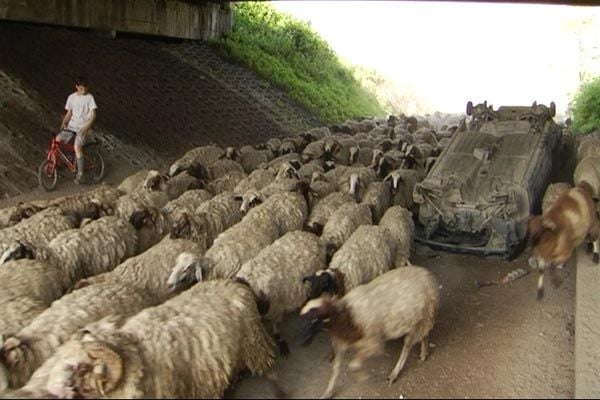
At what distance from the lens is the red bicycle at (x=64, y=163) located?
12781mm

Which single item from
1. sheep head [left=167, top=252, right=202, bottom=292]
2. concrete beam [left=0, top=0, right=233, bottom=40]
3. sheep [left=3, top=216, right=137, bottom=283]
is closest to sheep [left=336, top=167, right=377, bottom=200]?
sheep [left=3, top=216, right=137, bottom=283]

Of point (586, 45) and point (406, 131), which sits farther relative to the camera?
point (586, 45)

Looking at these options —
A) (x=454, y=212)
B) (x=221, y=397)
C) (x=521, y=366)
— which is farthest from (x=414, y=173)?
(x=221, y=397)

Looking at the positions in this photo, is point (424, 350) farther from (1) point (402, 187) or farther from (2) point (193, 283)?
(1) point (402, 187)

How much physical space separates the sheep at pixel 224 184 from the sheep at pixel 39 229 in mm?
3225

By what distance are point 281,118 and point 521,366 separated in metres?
17.9

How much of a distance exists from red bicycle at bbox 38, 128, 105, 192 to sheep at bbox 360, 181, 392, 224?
6329 millimetres

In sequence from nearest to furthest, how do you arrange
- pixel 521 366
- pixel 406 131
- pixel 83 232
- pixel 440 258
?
1. pixel 521 366
2. pixel 83 232
3. pixel 440 258
4. pixel 406 131

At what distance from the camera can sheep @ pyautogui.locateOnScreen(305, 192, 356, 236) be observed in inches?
352

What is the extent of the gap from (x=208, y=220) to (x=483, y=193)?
4735mm

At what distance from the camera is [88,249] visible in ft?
25.2

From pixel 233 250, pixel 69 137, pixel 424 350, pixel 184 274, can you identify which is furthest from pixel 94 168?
pixel 424 350

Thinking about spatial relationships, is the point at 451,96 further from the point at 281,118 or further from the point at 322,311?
the point at 322,311

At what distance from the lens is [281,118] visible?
2350 cm
